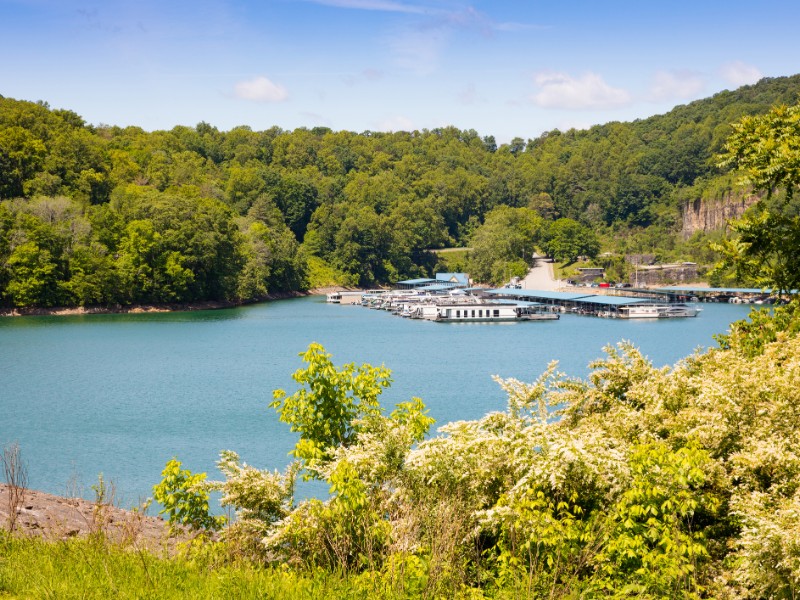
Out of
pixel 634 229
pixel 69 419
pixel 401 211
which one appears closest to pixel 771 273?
pixel 69 419

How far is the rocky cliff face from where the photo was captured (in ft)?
422

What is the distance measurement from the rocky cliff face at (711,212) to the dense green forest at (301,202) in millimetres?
1827

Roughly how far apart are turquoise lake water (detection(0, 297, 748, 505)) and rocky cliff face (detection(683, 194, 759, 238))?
50.0 m

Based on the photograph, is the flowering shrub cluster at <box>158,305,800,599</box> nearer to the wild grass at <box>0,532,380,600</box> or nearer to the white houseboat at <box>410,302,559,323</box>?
the wild grass at <box>0,532,380,600</box>

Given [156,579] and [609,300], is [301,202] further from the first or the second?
[156,579]

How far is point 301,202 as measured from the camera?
472 feet

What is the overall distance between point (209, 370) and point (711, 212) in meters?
109

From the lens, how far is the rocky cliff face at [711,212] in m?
129

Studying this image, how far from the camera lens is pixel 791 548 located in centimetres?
716

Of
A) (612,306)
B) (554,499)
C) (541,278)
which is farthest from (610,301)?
(554,499)

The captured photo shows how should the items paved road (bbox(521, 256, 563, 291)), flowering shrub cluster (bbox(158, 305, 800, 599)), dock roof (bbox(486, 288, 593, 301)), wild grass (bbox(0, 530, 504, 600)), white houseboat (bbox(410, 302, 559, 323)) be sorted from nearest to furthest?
wild grass (bbox(0, 530, 504, 600)), flowering shrub cluster (bbox(158, 305, 800, 599)), white houseboat (bbox(410, 302, 559, 323)), dock roof (bbox(486, 288, 593, 301)), paved road (bbox(521, 256, 563, 291))

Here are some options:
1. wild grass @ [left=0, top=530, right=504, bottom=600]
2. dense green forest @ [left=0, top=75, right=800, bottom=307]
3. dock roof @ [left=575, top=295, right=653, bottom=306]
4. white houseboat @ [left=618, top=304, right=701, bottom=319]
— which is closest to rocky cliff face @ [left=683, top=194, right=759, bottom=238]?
dense green forest @ [left=0, top=75, right=800, bottom=307]

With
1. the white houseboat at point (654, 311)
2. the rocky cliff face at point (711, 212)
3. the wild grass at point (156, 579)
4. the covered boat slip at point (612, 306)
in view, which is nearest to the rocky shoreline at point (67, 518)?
the wild grass at point (156, 579)

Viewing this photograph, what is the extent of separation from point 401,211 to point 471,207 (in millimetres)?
29380
